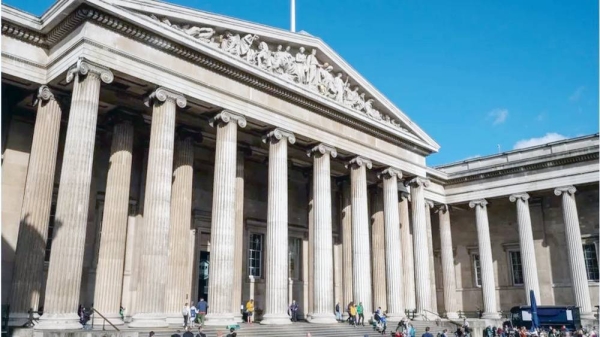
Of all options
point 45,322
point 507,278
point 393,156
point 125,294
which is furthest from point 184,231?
point 507,278

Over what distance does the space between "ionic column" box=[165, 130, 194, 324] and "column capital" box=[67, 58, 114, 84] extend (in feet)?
18.8

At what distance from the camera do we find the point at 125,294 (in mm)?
22828

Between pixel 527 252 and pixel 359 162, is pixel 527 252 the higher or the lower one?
the lower one

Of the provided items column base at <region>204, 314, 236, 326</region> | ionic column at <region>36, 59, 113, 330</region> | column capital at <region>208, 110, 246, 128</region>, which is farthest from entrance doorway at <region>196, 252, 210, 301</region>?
ionic column at <region>36, 59, 113, 330</region>

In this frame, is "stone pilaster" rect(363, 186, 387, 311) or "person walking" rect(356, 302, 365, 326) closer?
"person walking" rect(356, 302, 365, 326)

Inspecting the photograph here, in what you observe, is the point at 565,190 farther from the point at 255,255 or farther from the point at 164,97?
the point at 164,97

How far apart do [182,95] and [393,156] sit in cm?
1414

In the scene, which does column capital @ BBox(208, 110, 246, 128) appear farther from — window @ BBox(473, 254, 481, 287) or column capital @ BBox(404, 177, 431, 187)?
window @ BBox(473, 254, 481, 287)

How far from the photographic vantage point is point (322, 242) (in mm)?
25234

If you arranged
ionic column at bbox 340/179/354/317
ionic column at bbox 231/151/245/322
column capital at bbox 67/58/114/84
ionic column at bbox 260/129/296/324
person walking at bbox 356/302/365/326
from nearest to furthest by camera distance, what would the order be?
column capital at bbox 67/58/114/84
ionic column at bbox 260/129/296/324
ionic column at bbox 231/151/245/322
person walking at bbox 356/302/365/326
ionic column at bbox 340/179/354/317

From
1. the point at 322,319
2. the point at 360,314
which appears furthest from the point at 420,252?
the point at 322,319

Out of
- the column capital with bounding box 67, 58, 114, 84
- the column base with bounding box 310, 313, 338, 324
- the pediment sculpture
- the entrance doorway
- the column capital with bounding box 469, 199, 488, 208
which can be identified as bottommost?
the column base with bounding box 310, 313, 338, 324

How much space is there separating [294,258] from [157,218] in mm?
13497

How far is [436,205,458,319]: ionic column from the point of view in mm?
34906
